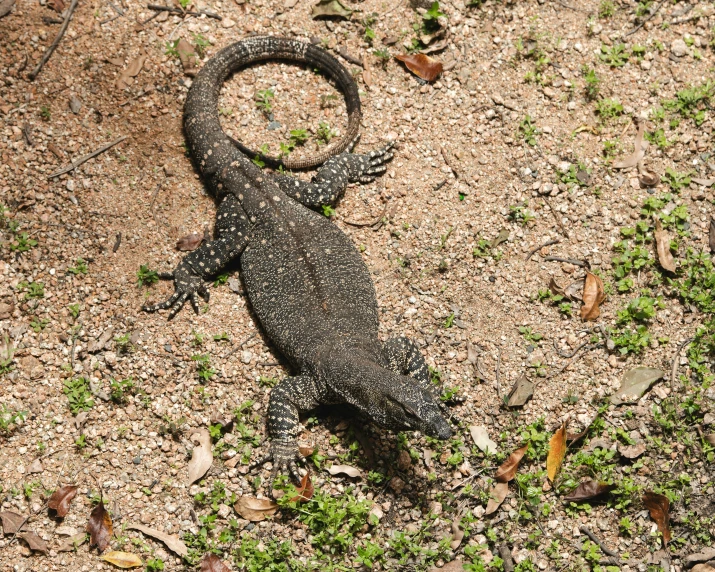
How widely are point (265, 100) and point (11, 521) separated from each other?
5404mm

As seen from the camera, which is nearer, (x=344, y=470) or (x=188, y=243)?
(x=344, y=470)

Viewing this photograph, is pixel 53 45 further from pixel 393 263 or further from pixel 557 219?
pixel 557 219

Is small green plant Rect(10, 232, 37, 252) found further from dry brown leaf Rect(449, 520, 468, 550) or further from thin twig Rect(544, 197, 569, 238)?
thin twig Rect(544, 197, 569, 238)

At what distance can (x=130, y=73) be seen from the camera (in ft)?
29.0

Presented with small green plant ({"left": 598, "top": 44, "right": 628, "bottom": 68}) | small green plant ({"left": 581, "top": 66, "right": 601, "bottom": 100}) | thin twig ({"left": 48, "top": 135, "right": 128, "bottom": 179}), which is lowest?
thin twig ({"left": 48, "top": 135, "right": 128, "bottom": 179})

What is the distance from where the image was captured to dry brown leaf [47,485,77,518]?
6945mm

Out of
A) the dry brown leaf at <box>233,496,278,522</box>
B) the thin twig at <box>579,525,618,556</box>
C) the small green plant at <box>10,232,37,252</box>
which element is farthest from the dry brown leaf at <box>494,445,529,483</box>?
the small green plant at <box>10,232,37,252</box>

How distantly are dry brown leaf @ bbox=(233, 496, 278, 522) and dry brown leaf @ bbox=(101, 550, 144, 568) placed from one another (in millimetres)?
1008

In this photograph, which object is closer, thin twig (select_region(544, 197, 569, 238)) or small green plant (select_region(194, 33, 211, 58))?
thin twig (select_region(544, 197, 569, 238))

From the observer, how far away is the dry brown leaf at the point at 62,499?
695 centimetres

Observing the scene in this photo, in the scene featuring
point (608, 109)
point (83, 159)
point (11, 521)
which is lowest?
point (11, 521)

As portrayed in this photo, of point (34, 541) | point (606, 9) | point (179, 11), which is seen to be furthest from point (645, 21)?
point (34, 541)

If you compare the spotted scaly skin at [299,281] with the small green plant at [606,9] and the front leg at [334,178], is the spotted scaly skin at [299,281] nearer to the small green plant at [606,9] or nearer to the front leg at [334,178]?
the front leg at [334,178]

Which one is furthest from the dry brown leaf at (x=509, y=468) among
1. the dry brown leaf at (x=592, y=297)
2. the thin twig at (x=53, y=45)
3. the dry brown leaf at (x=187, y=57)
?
the thin twig at (x=53, y=45)
